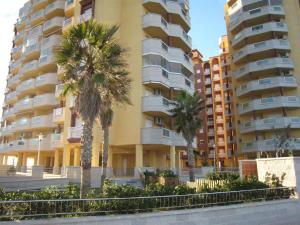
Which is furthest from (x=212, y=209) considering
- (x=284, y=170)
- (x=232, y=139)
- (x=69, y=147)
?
(x=232, y=139)

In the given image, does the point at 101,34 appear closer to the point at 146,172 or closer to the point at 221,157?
the point at 146,172

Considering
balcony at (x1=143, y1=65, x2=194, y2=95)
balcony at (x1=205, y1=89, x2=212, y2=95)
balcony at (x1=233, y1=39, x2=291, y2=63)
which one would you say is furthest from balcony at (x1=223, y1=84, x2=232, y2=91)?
balcony at (x1=143, y1=65, x2=194, y2=95)

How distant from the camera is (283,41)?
143 feet

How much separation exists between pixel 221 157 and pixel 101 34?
59732 mm

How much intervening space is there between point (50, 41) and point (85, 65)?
89.0 feet

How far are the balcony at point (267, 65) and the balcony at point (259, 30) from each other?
16.1ft

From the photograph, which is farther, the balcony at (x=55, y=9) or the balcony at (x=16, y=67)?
the balcony at (x=16, y=67)

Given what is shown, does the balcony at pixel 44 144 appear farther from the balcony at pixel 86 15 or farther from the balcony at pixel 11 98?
the balcony at pixel 86 15

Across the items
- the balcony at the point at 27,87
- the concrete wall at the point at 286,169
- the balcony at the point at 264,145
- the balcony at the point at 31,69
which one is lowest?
the concrete wall at the point at 286,169

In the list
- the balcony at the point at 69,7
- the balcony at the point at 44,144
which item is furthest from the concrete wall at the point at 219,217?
the balcony at the point at 69,7

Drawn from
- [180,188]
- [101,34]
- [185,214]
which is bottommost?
[185,214]

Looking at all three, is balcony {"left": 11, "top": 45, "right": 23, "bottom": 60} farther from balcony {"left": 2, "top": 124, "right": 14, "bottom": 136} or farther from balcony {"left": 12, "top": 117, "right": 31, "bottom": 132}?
balcony {"left": 12, "top": 117, "right": 31, "bottom": 132}

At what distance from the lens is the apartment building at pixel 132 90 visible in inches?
1243

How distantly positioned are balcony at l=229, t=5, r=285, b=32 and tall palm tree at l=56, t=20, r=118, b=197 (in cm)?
3669
